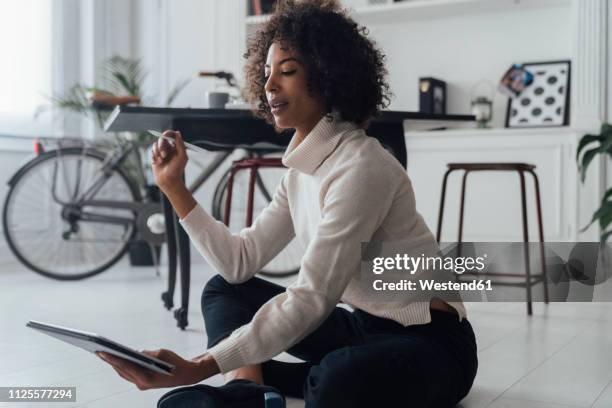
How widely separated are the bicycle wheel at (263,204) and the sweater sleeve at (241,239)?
6.08 ft

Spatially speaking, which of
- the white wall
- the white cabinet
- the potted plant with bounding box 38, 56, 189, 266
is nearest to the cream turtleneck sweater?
the potted plant with bounding box 38, 56, 189, 266

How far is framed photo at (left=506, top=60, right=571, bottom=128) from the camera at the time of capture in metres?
3.76

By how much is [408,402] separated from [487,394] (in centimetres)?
41

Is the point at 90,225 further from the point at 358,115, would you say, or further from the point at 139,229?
the point at 358,115

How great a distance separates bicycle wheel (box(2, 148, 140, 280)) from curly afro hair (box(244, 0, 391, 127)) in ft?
7.66

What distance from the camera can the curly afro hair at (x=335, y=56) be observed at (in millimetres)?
1201

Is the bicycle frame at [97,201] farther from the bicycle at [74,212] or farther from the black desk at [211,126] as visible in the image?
the black desk at [211,126]

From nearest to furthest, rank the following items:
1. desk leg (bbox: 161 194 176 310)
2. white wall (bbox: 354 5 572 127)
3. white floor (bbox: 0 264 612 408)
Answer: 1. white floor (bbox: 0 264 612 408)
2. desk leg (bbox: 161 194 176 310)
3. white wall (bbox: 354 5 572 127)

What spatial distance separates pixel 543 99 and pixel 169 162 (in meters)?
2.99

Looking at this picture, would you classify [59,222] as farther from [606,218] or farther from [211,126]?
[606,218]

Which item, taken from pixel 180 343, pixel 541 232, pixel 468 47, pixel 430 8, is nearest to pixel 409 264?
pixel 180 343

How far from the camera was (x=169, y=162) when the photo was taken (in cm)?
121

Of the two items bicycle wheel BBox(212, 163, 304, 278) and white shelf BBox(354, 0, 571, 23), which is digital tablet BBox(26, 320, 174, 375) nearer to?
bicycle wheel BBox(212, 163, 304, 278)

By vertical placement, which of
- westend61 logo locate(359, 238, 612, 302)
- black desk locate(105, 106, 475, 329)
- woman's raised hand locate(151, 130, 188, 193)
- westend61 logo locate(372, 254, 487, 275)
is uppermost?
black desk locate(105, 106, 475, 329)
